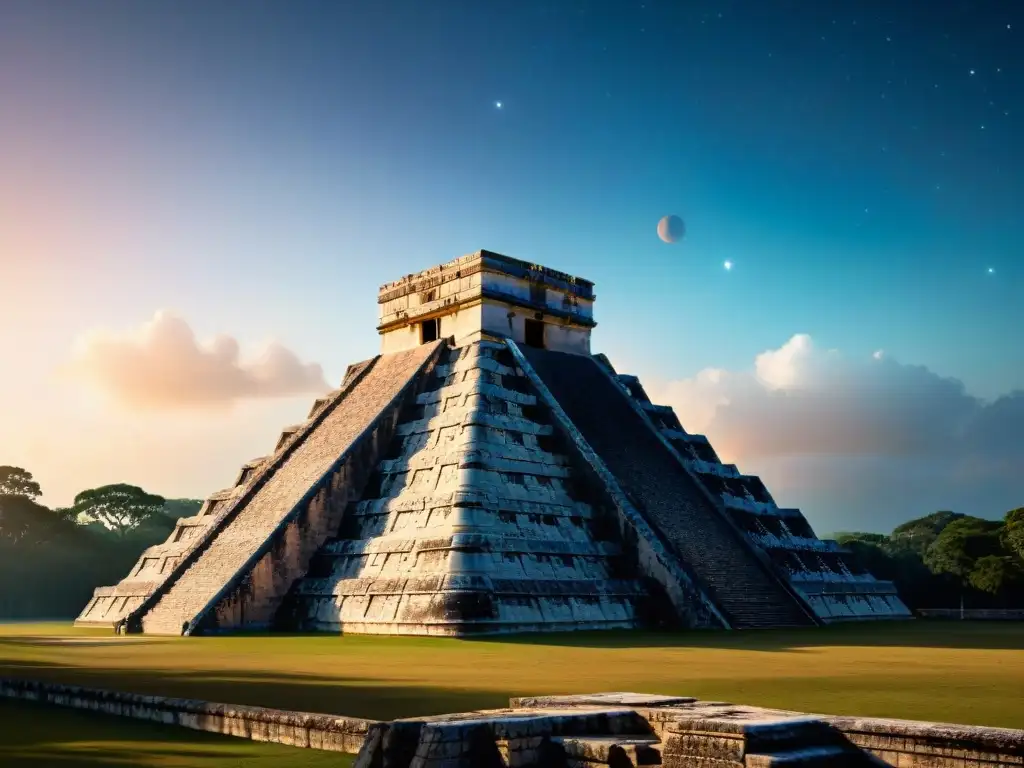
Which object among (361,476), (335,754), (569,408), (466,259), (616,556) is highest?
(466,259)

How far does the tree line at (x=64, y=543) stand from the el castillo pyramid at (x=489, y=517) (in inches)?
577

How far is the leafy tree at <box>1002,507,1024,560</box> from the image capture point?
3478 centimetres

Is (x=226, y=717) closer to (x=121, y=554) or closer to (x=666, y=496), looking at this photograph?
(x=666, y=496)

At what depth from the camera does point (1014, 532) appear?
35469mm

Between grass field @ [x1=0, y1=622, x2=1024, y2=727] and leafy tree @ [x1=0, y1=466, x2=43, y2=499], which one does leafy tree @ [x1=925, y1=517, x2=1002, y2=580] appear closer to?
grass field @ [x1=0, y1=622, x2=1024, y2=727]

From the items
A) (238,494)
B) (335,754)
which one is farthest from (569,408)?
(335,754)

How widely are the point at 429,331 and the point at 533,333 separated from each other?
117 inches

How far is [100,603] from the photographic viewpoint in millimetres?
27078

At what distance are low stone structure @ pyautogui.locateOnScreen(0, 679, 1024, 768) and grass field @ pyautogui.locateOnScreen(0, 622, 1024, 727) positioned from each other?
217cm

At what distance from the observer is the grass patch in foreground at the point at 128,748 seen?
717cm

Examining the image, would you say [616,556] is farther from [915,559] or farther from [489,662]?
[915,559]

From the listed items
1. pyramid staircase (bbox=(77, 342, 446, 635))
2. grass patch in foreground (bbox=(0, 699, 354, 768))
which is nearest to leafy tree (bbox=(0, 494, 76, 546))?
pyramid staircase (bbox=(77, 342, 446, 635))

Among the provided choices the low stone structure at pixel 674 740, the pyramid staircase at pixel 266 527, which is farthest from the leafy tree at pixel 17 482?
the low stone structure at pixel 674 740

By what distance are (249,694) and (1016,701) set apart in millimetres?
7049
